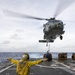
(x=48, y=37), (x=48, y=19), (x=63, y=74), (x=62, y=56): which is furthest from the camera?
(x=62, y=56)

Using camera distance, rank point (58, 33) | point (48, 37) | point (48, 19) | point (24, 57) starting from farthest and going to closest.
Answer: point (48, 19) < point (48, 37) < point (58, 33) < point (24, 57)

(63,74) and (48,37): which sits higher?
(48,37)

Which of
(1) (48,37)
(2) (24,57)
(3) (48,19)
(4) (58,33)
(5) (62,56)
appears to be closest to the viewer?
(2) (24,57)

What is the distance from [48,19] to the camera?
132 feet

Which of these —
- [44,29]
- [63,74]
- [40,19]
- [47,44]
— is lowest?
[63,74]

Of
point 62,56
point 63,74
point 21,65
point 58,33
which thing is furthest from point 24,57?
point 62,56

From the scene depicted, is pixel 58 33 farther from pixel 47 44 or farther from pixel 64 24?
pixel 47 44

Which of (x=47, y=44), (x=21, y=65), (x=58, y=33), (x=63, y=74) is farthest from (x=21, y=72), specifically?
(x=47, y=44)

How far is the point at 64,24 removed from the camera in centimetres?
3597

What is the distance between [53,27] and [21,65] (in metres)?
27.4

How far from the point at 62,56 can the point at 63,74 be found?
3765cm

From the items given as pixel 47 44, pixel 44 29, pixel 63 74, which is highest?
pixel 44 29

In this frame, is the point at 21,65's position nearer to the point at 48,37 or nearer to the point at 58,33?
the point at 58,33

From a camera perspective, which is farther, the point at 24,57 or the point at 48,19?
the point at 48,19
